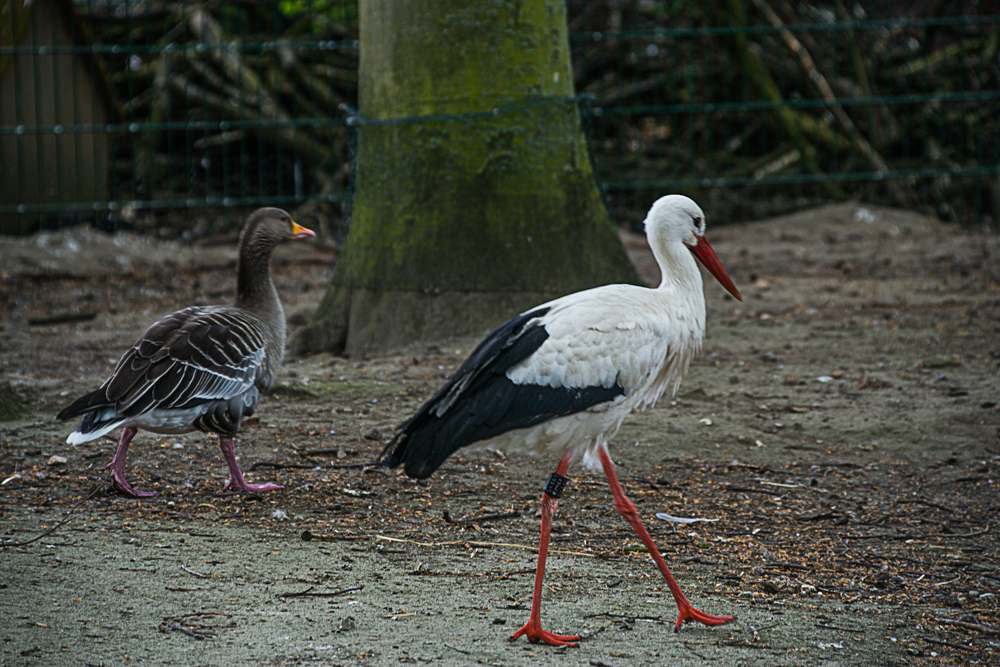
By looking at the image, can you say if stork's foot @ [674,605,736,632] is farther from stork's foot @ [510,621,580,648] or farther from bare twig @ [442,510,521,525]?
bare twig @ [442,510,521,525]

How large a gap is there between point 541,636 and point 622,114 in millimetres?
8847

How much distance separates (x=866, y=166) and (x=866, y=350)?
6.09 m

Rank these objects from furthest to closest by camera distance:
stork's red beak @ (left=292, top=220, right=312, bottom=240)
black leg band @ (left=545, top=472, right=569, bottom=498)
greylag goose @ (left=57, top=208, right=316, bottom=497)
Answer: stork's red beak @ (left=292, top=220, right=312, bottom=240), greylag goose @ (left=57, top=208, right=316, bottom=497), black leg band @ (left=545, top=472, right=569, bottom=498)

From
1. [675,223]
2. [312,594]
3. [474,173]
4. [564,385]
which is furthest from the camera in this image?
[474,173]

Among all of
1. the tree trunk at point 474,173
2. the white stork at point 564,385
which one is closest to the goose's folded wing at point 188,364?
the white stork at point 564,385

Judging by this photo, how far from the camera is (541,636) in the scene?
10.3 feet

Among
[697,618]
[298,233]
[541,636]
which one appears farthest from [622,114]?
[541,636]

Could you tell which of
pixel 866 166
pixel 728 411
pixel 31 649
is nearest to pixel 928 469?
pixel 728 411

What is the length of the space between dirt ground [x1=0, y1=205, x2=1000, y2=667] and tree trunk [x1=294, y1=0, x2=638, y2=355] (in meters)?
0.43

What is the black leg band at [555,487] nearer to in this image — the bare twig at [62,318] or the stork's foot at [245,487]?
the stork's foot at [245,487]

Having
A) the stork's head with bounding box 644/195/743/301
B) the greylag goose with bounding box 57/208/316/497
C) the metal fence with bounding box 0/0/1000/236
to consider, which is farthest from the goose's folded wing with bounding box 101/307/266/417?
the metal fence with bounding box 0/0/1000/236

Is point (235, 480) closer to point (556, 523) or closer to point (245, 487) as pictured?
point (245, 487)

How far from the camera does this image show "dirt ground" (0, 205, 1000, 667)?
317 cm

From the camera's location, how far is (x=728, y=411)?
5.73 meters
